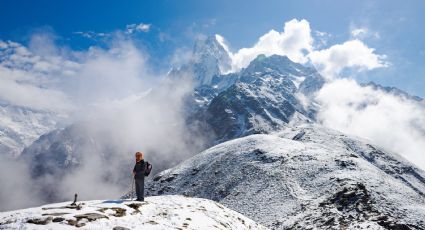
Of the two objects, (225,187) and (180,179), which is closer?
(225,187)

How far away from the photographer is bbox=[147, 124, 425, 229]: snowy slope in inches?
1688

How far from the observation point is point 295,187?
59.2 meters

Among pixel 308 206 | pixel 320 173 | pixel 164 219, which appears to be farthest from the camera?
pixel 320 173

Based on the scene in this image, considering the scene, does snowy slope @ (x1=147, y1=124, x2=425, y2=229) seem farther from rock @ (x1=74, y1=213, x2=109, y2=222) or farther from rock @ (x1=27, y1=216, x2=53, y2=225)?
rock @ (x1=27, y1=216, x2=53, y2=225)

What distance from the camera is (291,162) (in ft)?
239

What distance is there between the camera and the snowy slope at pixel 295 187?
42.9 meters

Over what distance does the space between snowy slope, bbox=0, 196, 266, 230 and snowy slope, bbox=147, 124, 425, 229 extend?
21229mm

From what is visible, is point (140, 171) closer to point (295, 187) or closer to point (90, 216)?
point (90, 216)

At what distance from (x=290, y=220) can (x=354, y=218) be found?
24.7 ft

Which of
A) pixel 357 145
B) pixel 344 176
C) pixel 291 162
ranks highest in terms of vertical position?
pixel 357 145

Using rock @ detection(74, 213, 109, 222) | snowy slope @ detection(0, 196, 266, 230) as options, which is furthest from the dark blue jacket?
rock @ detection(74, 213, 109, 222)

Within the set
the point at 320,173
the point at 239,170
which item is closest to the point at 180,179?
the point at 239,170

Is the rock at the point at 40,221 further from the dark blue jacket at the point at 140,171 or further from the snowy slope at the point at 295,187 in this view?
the snowy slope at the point at 295,187

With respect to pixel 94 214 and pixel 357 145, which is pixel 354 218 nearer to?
pixel 94 214
